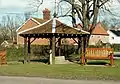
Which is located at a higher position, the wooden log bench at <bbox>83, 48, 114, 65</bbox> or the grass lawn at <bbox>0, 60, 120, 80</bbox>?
the wooden log bench at <bbox>83, 48, 114, 65</bbox>

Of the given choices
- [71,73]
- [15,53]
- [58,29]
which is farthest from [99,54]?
[15,53]

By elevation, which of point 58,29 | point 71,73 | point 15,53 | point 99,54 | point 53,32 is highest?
point 58,29

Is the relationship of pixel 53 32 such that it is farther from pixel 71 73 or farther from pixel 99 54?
pixel 71 73

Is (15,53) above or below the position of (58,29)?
below

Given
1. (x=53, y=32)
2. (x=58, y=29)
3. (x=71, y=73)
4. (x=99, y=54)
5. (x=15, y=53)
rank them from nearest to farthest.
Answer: (x=71, y=73)
(x=99, y=54)
(x=53, y=32)
(x=58, y=29)
(x=15, y=53)

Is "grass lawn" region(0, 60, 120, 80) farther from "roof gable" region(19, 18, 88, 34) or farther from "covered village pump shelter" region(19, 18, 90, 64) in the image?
"roof gable" region(19, 18, 88, 34)

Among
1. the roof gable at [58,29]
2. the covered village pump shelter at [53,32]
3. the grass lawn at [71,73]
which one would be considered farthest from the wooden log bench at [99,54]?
the grass lawn at [71,73]

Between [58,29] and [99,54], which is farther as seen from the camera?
[58,29]

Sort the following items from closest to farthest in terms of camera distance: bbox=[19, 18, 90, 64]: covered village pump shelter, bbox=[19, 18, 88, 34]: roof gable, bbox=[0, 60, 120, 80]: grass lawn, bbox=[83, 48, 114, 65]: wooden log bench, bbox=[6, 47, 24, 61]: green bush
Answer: bbox=[0, 60, 120, 80]: grass lawn → bbox=[83, 48, 114, 65]: wooden log bench → bbox=[19, 18, 90, 64]: covered village pump shelter → bbox=[19, 18, 88, 34]: roof gable → bbox=[6, 47, 24, 61]: green bush

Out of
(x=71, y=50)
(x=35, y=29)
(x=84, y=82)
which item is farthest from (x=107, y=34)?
(x=84, y=82)

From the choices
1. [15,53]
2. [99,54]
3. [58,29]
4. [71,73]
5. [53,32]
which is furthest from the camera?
[15,53]

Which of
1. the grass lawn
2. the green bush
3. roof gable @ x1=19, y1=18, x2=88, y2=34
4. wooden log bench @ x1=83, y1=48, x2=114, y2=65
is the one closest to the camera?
the grass lawn

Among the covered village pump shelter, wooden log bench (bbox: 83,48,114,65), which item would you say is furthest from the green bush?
wooden log bench (bbox: 83,48,114,65)

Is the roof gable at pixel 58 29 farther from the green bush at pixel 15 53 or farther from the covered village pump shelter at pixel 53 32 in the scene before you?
the green bush at pixel 15 53
